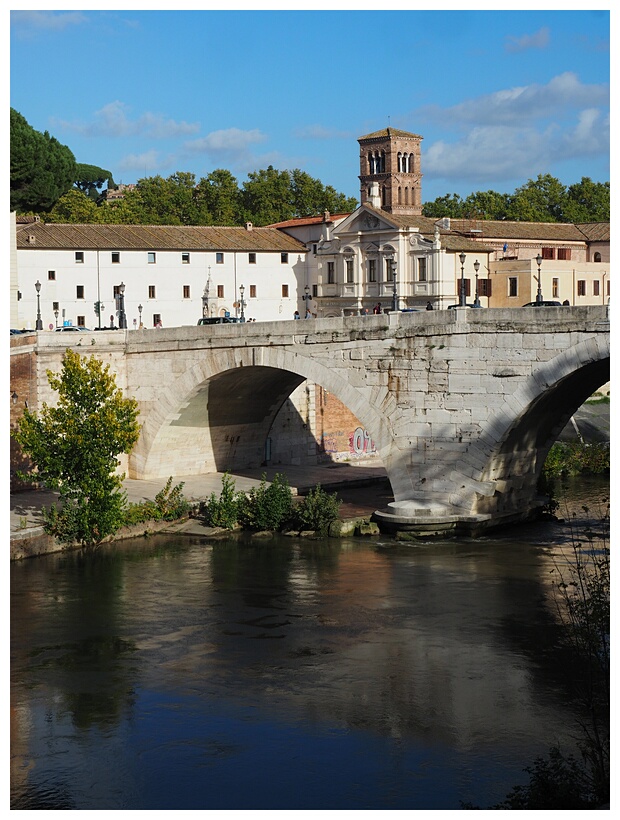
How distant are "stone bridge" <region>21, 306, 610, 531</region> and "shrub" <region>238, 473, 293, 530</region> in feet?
7.21

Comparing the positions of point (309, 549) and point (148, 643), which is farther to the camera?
point (309, 549)

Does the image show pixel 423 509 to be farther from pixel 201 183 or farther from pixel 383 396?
pixel 201 183

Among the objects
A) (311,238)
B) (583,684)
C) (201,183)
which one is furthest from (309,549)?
(201,183)

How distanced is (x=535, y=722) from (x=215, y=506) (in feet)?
39.4

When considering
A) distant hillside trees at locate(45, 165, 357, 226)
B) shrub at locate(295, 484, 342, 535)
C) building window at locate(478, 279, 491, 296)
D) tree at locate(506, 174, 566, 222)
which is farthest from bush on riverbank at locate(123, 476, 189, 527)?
tree at locate(506, 174, 566, 222)

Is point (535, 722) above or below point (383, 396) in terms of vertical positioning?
below

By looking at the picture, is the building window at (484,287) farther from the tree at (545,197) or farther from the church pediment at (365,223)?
the tree at (545,197)

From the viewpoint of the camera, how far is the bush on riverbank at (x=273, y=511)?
2486 cm

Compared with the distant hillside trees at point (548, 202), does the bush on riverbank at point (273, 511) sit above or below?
below

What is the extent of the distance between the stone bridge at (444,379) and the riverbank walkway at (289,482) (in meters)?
2.26

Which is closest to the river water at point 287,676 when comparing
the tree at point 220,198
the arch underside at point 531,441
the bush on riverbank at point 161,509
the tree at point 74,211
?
the arch underside at point 531,441

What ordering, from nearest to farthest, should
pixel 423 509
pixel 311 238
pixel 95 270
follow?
pixel 423 509
pixel 95 270
pixel 311 238

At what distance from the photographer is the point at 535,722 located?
14.5m

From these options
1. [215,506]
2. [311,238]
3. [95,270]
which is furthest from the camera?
[311,238]
